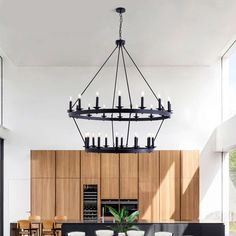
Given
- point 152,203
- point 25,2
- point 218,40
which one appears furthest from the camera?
point 152,203

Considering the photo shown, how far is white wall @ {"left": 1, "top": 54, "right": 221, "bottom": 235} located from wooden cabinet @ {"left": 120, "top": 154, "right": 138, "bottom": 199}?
2.54 ft

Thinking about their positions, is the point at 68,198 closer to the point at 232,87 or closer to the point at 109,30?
the point at 109,30

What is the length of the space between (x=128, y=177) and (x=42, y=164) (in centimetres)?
186

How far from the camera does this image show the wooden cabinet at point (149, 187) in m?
10.7

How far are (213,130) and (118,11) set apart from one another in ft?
15.6

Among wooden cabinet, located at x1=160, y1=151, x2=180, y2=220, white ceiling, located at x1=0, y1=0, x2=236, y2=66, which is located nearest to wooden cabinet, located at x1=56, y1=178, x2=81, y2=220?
wooden cabinet, located at x1=160, y1=151, x2=180, y2=220

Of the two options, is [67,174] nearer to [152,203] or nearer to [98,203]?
[98,203]

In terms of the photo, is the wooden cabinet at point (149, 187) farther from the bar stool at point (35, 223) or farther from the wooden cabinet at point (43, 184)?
the bar stool at point (35, 223)

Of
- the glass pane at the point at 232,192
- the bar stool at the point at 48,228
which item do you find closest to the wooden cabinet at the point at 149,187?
the glass pane at the point at 232,192

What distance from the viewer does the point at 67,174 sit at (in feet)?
35.2

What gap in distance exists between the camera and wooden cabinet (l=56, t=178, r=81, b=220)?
10656 millimetres

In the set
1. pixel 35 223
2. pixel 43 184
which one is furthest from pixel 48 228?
pixel 43 184

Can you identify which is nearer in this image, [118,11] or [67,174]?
[118,11]

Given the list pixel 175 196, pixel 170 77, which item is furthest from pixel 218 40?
pixel 175 196
